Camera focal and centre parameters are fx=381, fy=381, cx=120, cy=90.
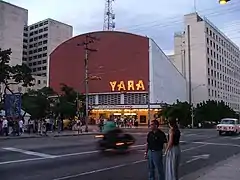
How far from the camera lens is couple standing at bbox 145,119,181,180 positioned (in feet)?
27.3

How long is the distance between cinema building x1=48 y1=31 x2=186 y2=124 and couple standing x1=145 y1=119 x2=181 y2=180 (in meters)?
66.4

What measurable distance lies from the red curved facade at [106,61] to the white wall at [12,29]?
45333 millimetres

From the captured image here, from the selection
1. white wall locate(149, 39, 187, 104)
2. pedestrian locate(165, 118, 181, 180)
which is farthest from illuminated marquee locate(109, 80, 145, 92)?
pedestrian locate(165, 118, 181, 180)

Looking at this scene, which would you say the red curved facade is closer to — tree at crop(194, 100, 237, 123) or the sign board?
tree at crop(194, 100, 237, 123)

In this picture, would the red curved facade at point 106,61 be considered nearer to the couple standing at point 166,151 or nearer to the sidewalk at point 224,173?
the sidewalk at point 224,173

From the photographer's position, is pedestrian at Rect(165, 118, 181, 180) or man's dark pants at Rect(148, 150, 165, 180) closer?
pedestrian at Rect(165, 118, 181, 180)

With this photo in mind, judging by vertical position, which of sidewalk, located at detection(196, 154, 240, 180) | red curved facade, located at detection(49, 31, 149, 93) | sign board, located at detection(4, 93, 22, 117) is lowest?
sidewalk, located at detection(196, 154, 240, 180)

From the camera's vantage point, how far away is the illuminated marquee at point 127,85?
77562 mm

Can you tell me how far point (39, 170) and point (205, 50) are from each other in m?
96.2

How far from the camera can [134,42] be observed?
81.0 metres

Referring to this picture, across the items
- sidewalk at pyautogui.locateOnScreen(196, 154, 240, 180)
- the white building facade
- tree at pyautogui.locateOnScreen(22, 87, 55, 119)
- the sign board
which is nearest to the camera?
sidewalk at pyautogui.locateOnScreen(196, 154, 240, 180)

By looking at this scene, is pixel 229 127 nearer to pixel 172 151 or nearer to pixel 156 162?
pixel 156 162

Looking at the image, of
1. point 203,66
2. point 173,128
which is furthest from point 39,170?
point 203,66

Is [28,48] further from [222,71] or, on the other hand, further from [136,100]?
[136,100]
